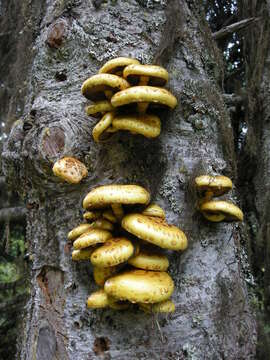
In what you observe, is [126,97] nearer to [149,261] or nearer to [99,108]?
[99,108]

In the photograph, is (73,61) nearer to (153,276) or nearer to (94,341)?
(153,276)

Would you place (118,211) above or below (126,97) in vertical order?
below

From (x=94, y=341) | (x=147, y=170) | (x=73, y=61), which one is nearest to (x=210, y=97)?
(x=147, y=170)

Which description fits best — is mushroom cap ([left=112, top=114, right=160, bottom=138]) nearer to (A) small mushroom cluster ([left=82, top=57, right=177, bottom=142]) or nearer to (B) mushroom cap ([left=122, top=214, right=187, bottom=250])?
(A) small mushroom cluster ([left=82, top=57, right=177, bottom=142])

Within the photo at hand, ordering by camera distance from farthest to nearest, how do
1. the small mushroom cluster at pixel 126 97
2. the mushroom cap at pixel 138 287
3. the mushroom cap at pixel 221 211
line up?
the mushroom cap at pixel 221 211, the small mushroom cluster at pixel 126 97, the mushroom cap at pixel 138 287

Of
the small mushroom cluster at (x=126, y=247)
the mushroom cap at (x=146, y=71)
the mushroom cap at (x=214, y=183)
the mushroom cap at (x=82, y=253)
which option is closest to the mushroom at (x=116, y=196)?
the small mushroom cluster at (x=126, y=247)

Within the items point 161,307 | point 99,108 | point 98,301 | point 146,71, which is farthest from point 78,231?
point 146,71

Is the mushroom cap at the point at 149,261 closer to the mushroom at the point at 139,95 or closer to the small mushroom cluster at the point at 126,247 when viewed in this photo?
the small mushroom cluster at the point at 126,247
